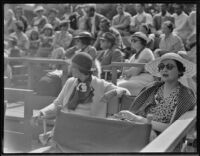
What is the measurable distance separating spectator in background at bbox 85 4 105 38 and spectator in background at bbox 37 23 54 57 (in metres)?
0.64

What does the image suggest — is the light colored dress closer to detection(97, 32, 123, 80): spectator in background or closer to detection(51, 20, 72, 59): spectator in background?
detection(97, 32, 123, 80): spectator in background

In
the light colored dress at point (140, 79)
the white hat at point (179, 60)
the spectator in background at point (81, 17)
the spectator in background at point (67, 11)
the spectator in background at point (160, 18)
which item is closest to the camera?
the white hat at point (179, 60)

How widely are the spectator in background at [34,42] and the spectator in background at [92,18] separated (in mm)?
848

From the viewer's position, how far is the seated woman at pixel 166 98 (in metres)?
2.80

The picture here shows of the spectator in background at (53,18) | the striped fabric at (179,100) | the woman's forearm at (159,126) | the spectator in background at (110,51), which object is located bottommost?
the woman's forearm at (159,126)

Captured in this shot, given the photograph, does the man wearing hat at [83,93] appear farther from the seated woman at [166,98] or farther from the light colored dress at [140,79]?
the light colored dress at [140,79]

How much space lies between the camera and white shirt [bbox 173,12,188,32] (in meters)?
5.31

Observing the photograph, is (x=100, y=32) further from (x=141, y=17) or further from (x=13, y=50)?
(x=13, y=50)

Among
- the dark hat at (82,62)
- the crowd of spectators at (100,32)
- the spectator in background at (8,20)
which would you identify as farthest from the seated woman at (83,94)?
the crowd of spectators at (100,32)

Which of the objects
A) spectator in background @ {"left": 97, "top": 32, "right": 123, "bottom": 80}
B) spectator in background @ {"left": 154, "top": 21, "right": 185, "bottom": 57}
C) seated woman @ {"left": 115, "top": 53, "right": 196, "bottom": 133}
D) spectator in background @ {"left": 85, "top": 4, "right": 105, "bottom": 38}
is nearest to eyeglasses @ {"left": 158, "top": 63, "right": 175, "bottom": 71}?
seated woman @ {"left": 115, "top": 53, "right": 196, "bottom": 133}

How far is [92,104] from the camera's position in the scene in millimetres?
3039

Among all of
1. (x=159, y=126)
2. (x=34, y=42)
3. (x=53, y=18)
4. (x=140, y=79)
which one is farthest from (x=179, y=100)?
(x=53, y=18)

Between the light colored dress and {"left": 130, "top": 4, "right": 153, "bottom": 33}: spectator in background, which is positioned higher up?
{"left": 130, "top": 4, "right": 153, "bottom": 33}: spectator in background

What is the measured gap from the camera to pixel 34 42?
5969mm
